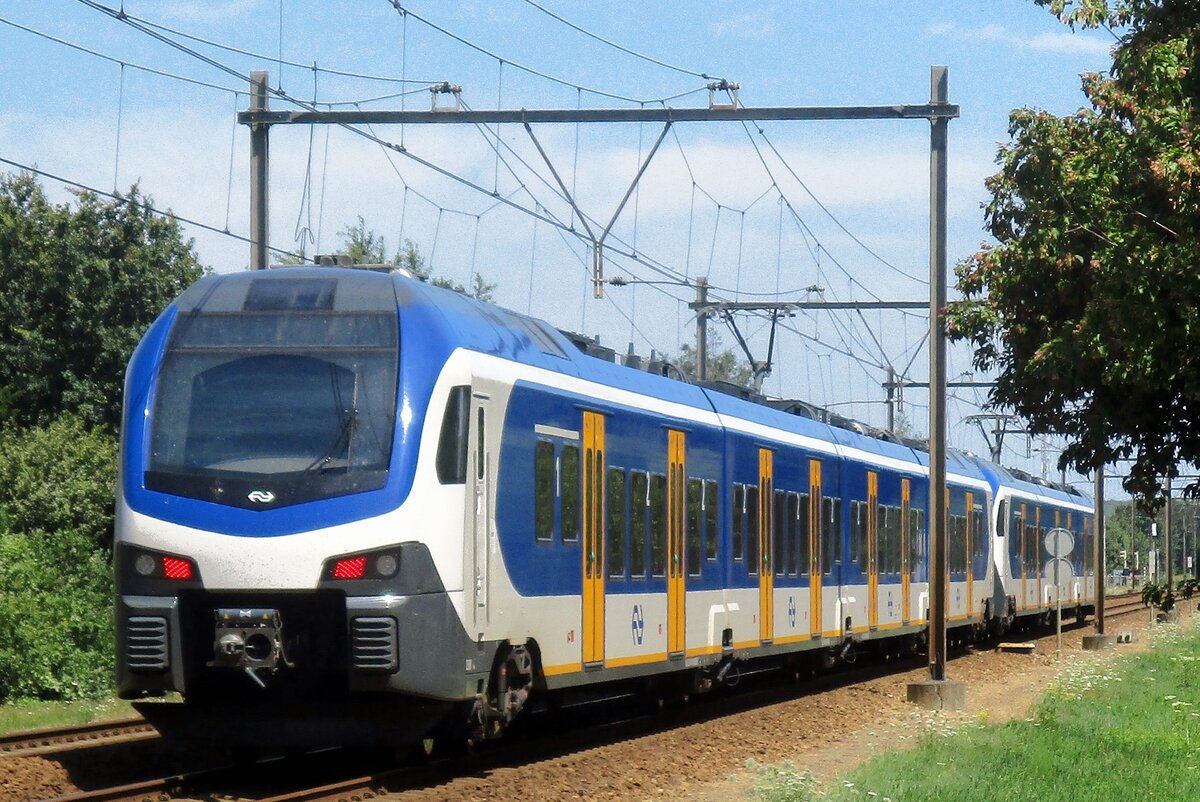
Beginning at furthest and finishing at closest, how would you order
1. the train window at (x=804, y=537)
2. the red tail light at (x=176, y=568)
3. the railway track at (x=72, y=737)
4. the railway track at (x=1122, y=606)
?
1. the railway track at (x=1122, y=606)
2. the train window at (x=804, y=537)
3. the railway track at (x=72, y=737)
4. the red tail light at (x=176, y=568)

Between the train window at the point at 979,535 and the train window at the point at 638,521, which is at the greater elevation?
the train window at the point at 979,535

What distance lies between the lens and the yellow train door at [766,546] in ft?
72.6

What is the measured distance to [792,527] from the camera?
2359 centimetres

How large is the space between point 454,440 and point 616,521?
3.94 metres

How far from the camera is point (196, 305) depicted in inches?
545

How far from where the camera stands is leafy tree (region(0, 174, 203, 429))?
46938 millimetres

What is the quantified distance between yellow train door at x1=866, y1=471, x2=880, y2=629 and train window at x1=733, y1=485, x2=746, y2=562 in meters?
6.97

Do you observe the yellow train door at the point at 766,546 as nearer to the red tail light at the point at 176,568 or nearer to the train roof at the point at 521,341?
the train roof at the point at 521,341

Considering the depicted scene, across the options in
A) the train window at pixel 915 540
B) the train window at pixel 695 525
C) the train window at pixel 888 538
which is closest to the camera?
the train window at pixel 695 525

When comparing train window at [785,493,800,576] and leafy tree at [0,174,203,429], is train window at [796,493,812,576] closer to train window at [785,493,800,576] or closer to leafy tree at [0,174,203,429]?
train window at [785,493,800,576]

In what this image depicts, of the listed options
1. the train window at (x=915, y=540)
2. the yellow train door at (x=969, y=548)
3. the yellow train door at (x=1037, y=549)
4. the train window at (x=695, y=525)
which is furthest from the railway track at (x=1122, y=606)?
the train window at (x=695, y=525)

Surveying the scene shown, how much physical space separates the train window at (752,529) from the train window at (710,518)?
136 cm

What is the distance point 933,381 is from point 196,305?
1140cm

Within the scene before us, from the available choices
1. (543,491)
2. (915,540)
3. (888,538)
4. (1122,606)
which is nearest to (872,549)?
(888,538)
